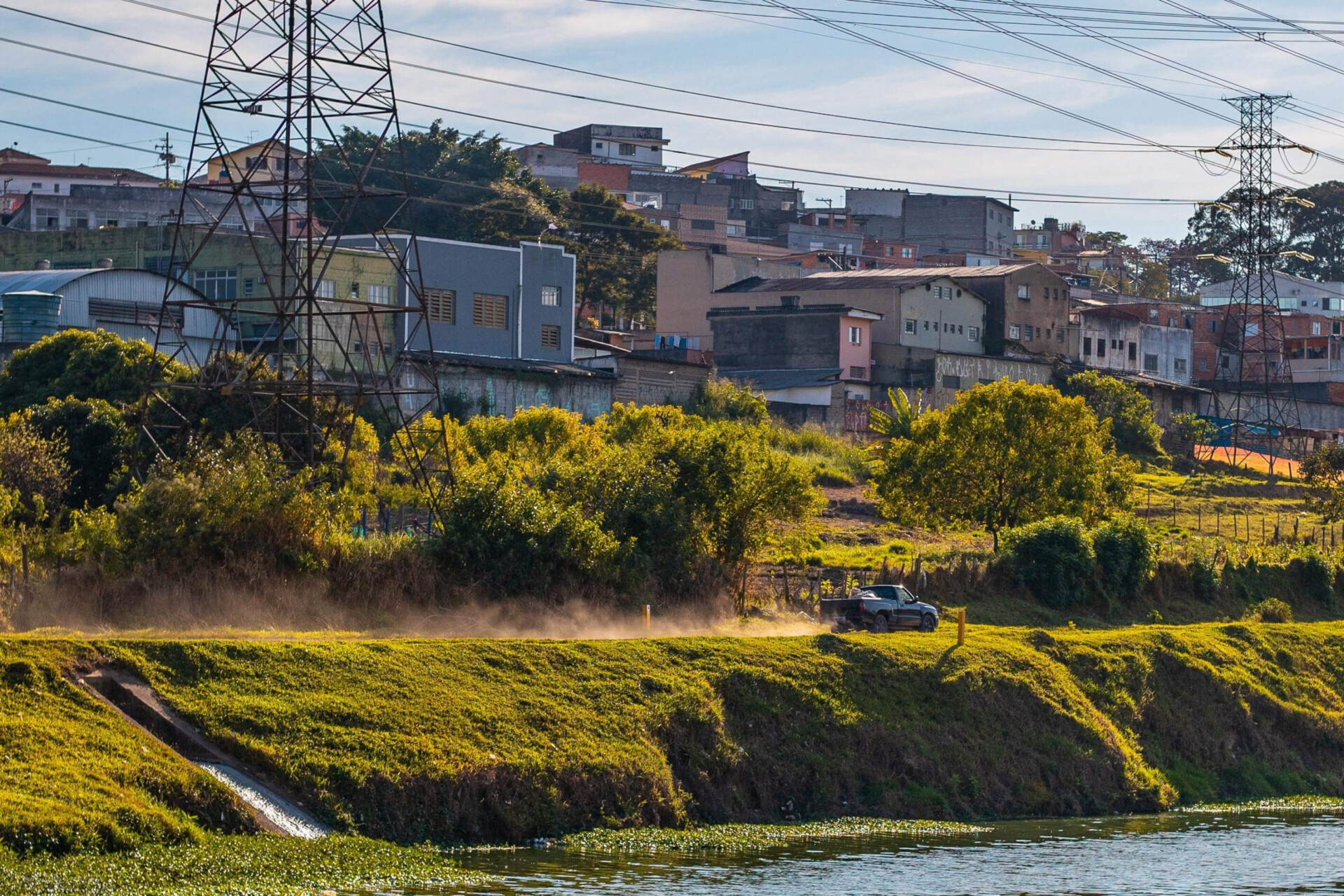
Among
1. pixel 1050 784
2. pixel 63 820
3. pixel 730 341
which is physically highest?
pixel 730 341

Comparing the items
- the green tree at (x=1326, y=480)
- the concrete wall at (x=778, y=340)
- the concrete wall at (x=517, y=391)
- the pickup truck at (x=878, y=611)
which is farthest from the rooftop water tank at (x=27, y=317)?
the green tree at (x=1326, y=480)

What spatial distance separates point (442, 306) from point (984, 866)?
168 ft

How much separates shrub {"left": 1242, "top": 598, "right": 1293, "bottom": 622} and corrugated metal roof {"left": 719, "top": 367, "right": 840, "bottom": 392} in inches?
1342

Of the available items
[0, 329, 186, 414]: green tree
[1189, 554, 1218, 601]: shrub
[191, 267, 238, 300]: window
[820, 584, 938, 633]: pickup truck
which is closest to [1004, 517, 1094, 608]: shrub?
[1189, 554, 1218, 601]: shrub

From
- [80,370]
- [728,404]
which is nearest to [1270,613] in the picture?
[728,404]

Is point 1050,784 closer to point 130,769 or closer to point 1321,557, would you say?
point 130,769

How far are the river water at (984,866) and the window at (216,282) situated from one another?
46.6m

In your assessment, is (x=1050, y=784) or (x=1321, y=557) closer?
(x=1050, y=784)

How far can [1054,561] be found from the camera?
51.2 meters

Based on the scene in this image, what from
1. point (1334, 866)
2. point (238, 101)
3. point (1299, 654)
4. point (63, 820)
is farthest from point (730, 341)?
point (63, 820)

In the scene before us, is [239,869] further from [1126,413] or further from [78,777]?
[1126,413]

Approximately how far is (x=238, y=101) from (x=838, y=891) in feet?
78.6

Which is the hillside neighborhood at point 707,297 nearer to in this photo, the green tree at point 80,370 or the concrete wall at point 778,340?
the concrete wall at point 778,340

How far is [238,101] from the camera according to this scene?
38.7m
